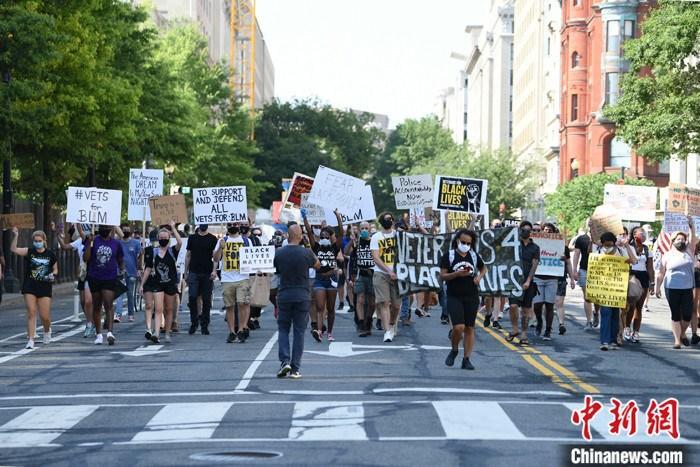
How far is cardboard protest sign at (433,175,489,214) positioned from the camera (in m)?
27.7

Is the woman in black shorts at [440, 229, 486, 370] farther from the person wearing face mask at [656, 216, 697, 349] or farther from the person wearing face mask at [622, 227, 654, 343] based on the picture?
the person wearing face mask at [622, 227, 654, 343]

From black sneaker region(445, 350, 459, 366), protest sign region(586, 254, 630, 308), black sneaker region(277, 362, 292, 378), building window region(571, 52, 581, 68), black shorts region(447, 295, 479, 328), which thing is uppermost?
building window region(571, 52, 581, 68)

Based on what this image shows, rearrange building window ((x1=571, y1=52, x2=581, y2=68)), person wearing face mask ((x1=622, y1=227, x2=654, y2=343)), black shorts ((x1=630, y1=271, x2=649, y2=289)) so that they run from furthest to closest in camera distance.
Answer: building window ((x1=571, y1=52, x2=581, y2=68)) < black shorts ((x1=630, y1=271, x2=649, y2=289)) < person wearing face mask ((x1=622, y1=227, x2=654, y2=343))

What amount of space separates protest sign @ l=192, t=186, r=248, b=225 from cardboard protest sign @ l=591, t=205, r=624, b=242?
20.7 ft

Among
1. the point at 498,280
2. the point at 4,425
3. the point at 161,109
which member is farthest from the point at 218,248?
the point at 161,109

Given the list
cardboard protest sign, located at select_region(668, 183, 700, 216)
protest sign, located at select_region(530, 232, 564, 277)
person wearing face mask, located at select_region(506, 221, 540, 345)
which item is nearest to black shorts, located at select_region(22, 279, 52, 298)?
person wearing face mask, located at select_region(506, 221, 540, 345)

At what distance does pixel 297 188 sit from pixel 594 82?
2075 inches

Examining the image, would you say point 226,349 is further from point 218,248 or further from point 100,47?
point 100,47

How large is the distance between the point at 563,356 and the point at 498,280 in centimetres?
178

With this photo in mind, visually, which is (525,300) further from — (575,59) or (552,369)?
(575,59)

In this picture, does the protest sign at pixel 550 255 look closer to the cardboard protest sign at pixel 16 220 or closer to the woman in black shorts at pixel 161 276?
the woman in black shorts at pixel 161 276

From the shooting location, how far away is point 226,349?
68.2 ft

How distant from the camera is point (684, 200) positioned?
91.2 ft

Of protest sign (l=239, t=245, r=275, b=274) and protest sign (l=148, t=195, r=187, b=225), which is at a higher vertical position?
protest sign (l=148, t=195, r=187, b=225)
